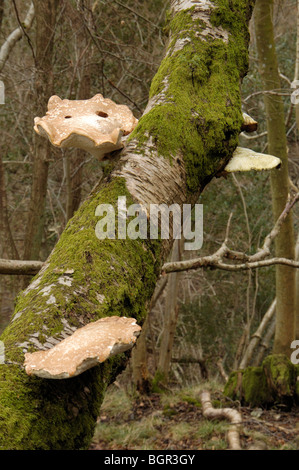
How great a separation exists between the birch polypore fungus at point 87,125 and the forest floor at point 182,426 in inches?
139

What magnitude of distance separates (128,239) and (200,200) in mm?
6959

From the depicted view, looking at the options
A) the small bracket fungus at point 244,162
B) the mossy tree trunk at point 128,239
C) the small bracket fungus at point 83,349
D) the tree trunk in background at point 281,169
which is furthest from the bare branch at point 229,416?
the small bracket fungus at point 83,349

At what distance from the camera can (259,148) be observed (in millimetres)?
8508

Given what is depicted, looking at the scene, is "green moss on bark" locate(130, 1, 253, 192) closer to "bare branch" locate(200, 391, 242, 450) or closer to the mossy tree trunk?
the mossy tree trunk

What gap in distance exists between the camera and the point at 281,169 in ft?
18.1

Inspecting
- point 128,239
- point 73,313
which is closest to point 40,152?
point 128,239

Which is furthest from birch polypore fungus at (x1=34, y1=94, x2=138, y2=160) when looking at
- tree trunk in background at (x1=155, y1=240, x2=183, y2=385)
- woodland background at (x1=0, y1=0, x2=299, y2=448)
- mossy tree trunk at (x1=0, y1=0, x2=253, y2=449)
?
tree trunk in background at (x1=155, y1=240, x2=183, y2=385)

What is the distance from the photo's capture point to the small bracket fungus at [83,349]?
0.95 m

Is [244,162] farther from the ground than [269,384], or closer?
farther from the ground

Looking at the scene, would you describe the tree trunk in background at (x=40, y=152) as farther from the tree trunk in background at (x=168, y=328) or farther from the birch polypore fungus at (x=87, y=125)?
the birch polypore fungus at (x=87, y=125)

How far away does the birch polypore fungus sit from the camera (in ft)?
4.95

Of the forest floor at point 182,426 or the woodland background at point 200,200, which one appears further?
the woodland background at point 200,200

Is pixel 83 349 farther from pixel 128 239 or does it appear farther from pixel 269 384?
pixel 269 384

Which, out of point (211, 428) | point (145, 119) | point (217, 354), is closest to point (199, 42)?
point (145, 119)
